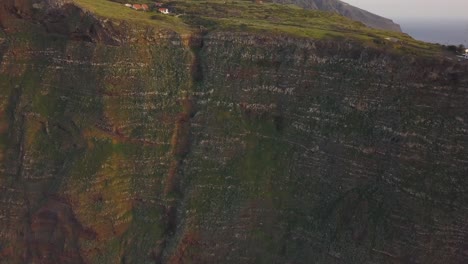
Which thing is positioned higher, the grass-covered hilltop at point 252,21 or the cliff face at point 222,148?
the grass-covered hilltop at point 252,21

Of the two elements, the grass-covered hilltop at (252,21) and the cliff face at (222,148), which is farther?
the grass-covered hilltop at (252,21)

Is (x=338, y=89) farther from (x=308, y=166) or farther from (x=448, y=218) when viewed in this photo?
(x=448, y=218)

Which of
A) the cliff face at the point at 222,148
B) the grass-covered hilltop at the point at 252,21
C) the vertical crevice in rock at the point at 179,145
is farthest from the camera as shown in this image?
the grass-covered hilltop at the point at 252,21

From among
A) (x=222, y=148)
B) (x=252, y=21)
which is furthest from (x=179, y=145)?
(x=252, y=21)

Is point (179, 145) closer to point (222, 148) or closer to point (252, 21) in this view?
point (222, 148)

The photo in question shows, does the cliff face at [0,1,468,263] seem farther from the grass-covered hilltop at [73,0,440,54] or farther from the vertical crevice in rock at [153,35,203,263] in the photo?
the grass-covered hilltop at [73,0,440,54]

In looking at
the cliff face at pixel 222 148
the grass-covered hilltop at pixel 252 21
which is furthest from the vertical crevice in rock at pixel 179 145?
the grass-covered hilltop at pixel 252 21

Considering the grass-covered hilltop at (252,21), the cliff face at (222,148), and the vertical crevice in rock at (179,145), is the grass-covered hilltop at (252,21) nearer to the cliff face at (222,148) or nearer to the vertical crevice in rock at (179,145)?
the cliff face at (222,148)
